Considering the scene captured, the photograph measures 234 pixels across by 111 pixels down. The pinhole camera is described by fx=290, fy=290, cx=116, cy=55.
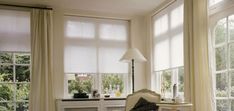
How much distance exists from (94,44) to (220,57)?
2.91 m

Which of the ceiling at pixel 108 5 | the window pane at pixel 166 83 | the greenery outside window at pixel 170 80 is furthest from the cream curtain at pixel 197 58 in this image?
the ceiling at pixel 108 5

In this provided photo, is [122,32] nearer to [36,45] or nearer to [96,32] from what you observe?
[96,32]

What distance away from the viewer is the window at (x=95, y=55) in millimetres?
6082

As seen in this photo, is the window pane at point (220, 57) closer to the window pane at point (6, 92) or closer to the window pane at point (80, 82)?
the window pane at point (80, 82)

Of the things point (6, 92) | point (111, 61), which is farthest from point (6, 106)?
point (111, 61)

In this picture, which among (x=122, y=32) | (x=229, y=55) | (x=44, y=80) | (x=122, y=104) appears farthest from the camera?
(x=122, y=32)

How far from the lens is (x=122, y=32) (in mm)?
6480

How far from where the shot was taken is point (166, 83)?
572 centimetres

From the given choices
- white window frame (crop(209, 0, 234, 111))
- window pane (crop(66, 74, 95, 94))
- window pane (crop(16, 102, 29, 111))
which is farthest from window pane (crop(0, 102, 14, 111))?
white window frame (crop(209, 0, 234, 111))

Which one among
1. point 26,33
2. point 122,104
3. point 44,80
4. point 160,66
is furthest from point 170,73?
point 26,33

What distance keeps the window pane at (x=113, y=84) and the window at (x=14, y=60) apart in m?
1.59

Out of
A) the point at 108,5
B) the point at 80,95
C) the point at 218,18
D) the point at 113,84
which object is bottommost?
the point at 80,95

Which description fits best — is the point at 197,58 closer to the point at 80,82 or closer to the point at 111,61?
the point at 111,61

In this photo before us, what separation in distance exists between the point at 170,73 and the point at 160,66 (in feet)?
1.14
